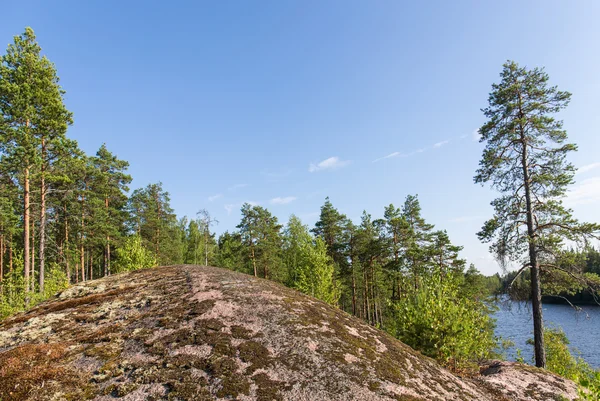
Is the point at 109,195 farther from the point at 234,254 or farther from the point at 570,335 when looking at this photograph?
the point at 570,335

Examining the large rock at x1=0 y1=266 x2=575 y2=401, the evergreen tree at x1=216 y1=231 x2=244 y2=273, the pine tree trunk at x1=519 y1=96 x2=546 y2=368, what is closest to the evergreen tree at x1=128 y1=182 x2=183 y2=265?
the evergreen tree at x1=216 y1=231 x2=244 y2=273

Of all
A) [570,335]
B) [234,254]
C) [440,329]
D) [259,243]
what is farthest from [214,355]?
[570,335]

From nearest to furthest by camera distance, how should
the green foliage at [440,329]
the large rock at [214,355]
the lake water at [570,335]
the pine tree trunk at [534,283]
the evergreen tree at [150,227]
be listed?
the large rock at [214,355], the green foliage at [440,329], the pine tree trunk at [534,283], the lake water at [570,335], the evergreen tree at [150,227]

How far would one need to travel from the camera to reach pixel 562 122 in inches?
588

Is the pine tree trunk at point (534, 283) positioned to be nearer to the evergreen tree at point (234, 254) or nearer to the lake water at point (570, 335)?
the lake water at point (570, 335)

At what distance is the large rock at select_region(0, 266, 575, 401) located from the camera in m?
4.63

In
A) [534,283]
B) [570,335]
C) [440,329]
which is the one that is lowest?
[570,335]

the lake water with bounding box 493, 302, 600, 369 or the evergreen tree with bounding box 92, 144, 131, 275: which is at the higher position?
the evergreen tree with bounding box 92, 144, 131, 275

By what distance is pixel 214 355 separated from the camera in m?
5.32

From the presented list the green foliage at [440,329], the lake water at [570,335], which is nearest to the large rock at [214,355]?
the green foliage at [440,329]

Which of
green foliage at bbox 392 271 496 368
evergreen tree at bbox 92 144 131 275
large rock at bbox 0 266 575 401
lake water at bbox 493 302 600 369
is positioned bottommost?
lake water at bbox 493 302 600 369

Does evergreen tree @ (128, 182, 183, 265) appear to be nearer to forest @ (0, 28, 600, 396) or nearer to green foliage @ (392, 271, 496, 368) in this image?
forest @ (0, 28, 600, 396)

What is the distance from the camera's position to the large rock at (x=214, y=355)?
463 centimetres

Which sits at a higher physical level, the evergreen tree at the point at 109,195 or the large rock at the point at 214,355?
the evergreen tree at the point at 109,195
